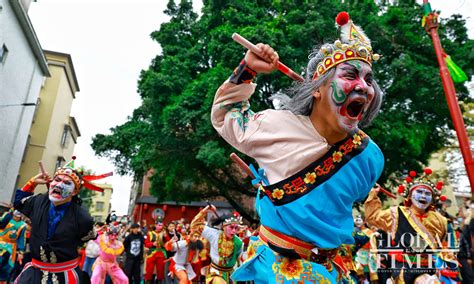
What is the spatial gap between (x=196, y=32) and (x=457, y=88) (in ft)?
33.4

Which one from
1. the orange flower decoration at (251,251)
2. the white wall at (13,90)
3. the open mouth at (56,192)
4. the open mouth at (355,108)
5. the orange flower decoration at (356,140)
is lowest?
the orange flower decoration at (251,251)

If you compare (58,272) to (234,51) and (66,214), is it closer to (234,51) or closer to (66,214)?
(66,214)

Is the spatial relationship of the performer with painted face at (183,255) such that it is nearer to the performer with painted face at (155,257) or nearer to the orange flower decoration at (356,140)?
the performer with painted face at (155,257)

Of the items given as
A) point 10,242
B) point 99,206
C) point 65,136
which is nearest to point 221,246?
point 10,242

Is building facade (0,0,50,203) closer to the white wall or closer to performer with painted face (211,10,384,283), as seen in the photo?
the white wall

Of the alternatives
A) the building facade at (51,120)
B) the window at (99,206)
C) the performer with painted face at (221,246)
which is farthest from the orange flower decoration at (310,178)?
the window at (99,206)

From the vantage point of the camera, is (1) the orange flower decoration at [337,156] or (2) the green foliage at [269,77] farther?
(2) the green foliage at [269,77]

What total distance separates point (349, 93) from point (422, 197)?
4.10 m

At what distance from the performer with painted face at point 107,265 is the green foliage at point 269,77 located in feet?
13.7

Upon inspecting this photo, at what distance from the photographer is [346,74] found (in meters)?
2.46

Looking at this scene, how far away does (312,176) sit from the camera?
2279 millimetres

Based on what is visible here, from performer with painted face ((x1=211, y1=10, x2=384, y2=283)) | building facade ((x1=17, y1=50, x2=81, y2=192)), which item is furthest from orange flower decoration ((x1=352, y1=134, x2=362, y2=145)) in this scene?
building facade ((x1=17, y1=50, x2=81, y2=192))

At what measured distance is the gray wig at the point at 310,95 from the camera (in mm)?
2537

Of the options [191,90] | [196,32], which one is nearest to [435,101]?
[191,90]
